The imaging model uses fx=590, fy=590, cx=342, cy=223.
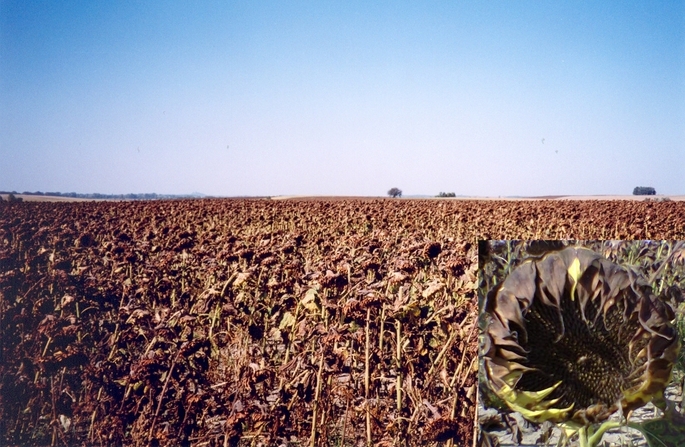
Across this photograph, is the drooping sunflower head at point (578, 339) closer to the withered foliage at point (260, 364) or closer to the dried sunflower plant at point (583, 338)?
the dried sunflower plant at point (583, 338)

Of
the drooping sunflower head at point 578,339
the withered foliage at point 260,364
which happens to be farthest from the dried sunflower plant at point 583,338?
the withered foliage at point 260,364

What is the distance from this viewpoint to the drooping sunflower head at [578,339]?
5.73 ft

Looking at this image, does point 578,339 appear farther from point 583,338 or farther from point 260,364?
point 260,364

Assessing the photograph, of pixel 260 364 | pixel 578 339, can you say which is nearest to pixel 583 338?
pixel 578 339

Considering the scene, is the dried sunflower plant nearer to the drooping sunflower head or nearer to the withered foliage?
the drooping sunflower head

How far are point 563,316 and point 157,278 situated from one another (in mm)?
3870

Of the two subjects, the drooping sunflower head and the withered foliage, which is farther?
the withered foliage

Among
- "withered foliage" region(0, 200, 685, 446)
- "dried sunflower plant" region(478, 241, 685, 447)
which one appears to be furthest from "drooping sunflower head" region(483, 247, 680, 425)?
"withered foliage" region(0, 200, 685, 446)

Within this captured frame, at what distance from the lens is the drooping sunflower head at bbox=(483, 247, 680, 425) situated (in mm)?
1745

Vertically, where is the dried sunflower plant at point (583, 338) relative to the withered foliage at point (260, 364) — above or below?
above

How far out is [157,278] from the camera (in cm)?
495

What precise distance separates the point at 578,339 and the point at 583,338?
1 centimetres

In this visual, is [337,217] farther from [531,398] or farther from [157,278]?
[531,398]

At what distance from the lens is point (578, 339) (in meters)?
1.80
